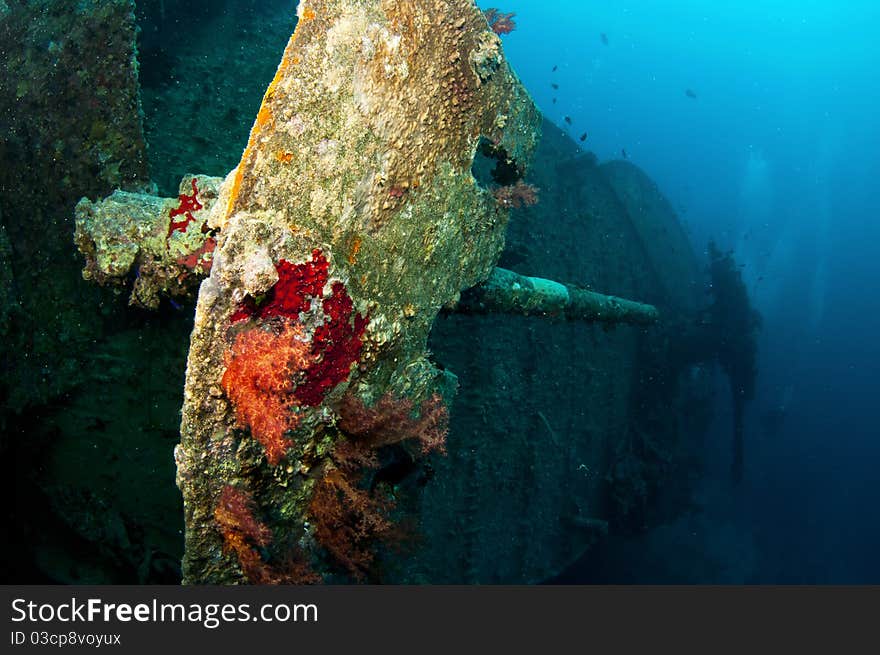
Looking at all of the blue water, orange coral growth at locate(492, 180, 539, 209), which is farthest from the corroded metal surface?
the blue water

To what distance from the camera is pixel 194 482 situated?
1.83m

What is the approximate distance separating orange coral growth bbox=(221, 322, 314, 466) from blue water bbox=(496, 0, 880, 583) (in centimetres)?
1767

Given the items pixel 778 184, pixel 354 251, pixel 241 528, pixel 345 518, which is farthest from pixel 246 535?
pixel 778 184

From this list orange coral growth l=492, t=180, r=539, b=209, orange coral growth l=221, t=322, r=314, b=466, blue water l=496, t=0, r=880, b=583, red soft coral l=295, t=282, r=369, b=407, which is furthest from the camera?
blue water l=496, t=0, r=880, b=583

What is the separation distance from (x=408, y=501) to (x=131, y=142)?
2982mm

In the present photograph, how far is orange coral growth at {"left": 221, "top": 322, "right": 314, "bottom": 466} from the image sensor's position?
1.76m

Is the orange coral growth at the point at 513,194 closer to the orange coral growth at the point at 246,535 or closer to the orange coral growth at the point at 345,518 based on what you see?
the orange coral growth at the point at 345,518

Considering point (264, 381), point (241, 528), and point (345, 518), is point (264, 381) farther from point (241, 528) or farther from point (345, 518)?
point (345, 518)

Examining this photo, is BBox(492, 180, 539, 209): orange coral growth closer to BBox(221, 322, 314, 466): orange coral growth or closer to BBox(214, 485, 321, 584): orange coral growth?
BBox(221, 322, 314, 466): orange coral growth

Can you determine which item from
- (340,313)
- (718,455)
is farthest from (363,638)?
(718,455)

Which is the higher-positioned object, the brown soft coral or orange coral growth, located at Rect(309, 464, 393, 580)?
the brown soft coral

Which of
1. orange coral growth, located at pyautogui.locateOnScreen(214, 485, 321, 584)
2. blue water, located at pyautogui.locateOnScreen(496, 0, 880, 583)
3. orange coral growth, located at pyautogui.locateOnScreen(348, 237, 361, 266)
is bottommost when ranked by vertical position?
orange coral growth, located at pyautogui.locateOnScreen(214, 485, 321, 584)

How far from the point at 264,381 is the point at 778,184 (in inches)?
4454

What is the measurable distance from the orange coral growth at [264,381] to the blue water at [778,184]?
17.7 meters
